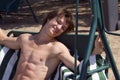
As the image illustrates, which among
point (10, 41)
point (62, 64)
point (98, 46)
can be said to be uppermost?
point (98, 46)

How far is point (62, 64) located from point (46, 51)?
0.70 ft


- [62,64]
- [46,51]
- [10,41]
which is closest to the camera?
[62,64]

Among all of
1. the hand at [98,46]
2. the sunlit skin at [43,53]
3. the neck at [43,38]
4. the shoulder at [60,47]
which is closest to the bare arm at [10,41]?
the sunlit skin at [43,53]

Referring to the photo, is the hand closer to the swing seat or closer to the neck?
the swing seat

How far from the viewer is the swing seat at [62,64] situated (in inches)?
110

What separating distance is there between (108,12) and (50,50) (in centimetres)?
328

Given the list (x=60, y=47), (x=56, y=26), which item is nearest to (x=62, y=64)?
(x=60, y=47)

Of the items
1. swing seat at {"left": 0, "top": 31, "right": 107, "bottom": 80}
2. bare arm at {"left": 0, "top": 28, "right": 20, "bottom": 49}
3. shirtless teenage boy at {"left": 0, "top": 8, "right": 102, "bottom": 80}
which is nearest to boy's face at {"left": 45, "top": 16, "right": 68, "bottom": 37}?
shirtless teenage boy at {"left": 0, "top": 8, "right": 102, "bottom": 80}

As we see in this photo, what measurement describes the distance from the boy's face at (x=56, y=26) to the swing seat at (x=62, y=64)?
0.48 ft

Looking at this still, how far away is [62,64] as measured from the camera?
3135 mm

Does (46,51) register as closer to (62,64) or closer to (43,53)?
(43,53)

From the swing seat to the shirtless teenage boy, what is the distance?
0.23ft

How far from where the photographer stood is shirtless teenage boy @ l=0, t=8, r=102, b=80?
317 cm

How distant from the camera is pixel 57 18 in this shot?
10.5 feet
